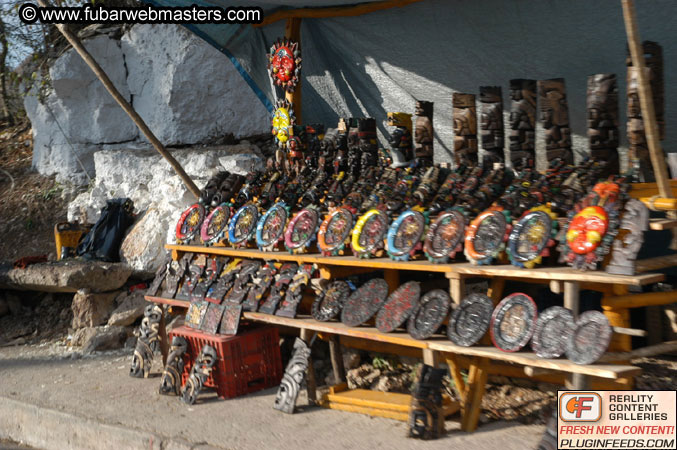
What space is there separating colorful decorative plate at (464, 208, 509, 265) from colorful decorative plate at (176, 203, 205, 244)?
2586 millimetres

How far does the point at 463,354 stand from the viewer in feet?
13.6

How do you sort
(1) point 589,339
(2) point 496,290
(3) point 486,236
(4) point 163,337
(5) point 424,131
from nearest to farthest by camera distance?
(1) point 589,339 < (3) point 486,236 < (2) point 496,290 < (5) point 424,131 < (4) point 163,337

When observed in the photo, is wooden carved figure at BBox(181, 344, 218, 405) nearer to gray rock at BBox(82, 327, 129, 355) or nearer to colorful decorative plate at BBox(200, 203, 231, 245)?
colorful decorative plate at BBox(200, 203, 231, 245)

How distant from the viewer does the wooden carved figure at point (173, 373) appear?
516 centimetres

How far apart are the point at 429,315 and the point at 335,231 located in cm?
96

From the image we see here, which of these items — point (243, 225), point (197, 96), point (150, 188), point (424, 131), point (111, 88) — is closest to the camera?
point (424, 131)

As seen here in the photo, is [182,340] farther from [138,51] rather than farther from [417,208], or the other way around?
[138,51]

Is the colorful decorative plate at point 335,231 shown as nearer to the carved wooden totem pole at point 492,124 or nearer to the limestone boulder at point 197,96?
the carved wooden totem pole at point 492,124

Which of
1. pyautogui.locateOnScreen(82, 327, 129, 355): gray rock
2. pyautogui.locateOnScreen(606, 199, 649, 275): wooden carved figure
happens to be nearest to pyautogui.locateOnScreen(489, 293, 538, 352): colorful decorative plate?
pyautogui.locateOnScreen(606, 199, 649, 275): wooden carved figure

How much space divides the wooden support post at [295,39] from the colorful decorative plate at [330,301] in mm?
2170

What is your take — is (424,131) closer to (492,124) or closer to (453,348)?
(492,124)

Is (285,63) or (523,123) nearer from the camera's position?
(523,123)

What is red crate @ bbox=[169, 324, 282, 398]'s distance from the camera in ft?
16.5

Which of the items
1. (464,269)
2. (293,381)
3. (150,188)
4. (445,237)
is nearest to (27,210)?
(150,188)
